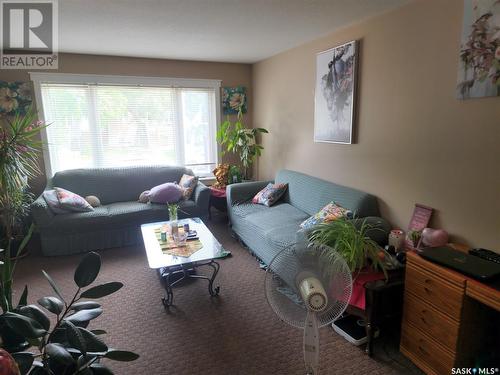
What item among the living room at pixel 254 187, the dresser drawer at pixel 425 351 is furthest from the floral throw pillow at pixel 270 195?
the dresser drawer at pixel 425 351

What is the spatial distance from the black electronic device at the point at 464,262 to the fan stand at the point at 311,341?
0.87 metres

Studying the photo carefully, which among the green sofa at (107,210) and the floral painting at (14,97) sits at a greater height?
the floral painting at (14,97)

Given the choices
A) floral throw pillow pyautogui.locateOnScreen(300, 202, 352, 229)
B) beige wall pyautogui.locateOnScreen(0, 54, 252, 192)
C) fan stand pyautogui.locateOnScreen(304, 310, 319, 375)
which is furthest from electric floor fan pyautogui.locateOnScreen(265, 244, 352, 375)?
beige wall pyautogui.locateOnScreen(0, 54, 252, 192)

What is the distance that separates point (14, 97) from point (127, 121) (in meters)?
1.31

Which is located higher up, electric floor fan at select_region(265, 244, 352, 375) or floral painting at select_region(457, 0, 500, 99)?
floral painting at select_region(457, 0, 500, 99)

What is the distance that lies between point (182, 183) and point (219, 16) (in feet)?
7.53

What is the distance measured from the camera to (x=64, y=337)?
3.57ft

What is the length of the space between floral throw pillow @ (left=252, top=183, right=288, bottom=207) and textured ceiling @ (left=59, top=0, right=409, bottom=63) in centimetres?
168

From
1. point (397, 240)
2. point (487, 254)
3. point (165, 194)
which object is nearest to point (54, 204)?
point (165, 194)

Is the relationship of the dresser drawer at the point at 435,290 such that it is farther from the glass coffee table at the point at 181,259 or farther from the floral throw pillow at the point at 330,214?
the glass coffee table at the point at 181,259

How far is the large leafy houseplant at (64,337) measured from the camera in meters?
0.93

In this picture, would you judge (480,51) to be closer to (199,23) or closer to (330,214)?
(330,214)

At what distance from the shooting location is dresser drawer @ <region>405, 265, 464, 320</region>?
1618 millimetres

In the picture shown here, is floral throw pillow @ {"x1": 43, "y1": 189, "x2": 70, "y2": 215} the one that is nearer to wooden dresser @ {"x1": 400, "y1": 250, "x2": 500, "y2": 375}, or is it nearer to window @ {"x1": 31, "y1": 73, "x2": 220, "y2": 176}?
window @ {"x1": 31, "y1": 73, "x2": 220, "y2": 176}
